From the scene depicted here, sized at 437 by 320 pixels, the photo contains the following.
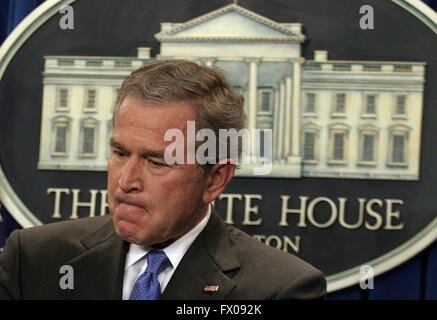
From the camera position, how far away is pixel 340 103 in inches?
86.6

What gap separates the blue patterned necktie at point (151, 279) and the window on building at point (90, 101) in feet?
3.42

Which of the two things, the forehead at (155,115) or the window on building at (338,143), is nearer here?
the forehead at (155,115)

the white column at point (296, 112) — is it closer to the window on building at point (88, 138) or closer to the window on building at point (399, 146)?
the window on building at point (399, 146)

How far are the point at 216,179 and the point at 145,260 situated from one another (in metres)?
0.24

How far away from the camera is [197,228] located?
58.3 inches

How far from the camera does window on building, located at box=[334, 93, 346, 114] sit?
2197 millimetres

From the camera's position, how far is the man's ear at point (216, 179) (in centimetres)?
143

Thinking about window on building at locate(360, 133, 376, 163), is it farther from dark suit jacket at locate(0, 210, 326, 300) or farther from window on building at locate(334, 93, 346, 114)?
dark suit jacket at locate(0, 210, 326, 300)

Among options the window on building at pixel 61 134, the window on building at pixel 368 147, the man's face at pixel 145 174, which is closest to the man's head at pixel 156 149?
the man's face at pixel 145 174

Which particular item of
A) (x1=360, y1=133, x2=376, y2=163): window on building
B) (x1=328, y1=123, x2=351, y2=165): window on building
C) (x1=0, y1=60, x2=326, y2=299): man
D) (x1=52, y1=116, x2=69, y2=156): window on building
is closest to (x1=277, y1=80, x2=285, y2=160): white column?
(x1=328, y1=123, x2=351, y2=165): window on building

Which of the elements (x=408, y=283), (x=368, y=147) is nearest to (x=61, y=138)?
(x=368, y=147)

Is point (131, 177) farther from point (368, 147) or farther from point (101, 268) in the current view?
point (368, 147)

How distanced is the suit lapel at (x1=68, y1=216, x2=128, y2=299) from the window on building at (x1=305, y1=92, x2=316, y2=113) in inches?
37.5
